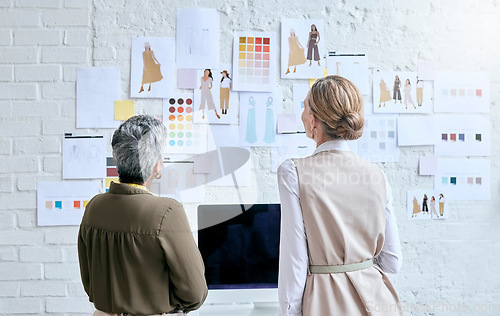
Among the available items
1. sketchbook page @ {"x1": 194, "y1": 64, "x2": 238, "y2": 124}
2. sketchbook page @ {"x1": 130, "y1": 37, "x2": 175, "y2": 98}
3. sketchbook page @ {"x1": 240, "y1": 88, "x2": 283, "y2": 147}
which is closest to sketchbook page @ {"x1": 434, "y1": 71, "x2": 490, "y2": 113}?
sketchbook page @ {"x1": 240, "y1": 88, "x2": 283, "y2": 147}

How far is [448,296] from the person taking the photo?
226 centimetres

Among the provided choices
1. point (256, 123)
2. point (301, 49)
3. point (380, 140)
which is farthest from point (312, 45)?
point (380, 140)

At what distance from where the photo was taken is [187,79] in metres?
2.16

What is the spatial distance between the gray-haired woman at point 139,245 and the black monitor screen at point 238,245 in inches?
22.0

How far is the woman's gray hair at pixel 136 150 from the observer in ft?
4.41

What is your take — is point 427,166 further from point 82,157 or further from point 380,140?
point 82,157

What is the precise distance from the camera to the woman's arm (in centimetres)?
132

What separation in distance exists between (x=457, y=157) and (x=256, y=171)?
1.02 meters

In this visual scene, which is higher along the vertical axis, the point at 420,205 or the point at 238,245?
the point at 420,205

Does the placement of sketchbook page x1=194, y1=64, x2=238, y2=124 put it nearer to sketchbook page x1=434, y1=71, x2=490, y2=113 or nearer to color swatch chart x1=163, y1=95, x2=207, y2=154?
color swatch chart x1=163, y1=95, x2=207, y2=154

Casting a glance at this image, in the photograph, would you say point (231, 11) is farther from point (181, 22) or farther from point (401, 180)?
point (401, 180)

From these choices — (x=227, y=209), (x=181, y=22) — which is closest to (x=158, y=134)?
(x=227, y=209)

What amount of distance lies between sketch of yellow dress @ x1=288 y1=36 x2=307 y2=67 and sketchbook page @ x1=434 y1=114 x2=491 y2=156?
2.49 ft

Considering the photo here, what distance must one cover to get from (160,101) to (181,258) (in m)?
1.05
